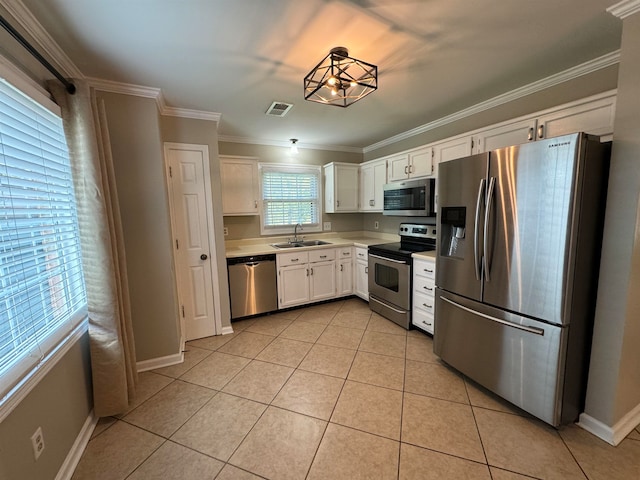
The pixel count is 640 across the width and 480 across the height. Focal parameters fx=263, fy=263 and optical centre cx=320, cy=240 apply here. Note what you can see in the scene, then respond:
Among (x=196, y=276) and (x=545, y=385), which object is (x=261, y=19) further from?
(x=545, y=385)

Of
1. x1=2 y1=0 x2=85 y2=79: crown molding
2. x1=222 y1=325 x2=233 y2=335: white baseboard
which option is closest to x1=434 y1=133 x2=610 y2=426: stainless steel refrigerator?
x1=222 y1=325 x2=233 y2=335: white baseboard

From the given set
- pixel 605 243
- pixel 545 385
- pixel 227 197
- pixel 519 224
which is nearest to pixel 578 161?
pixel 519 224

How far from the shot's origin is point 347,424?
172 cm

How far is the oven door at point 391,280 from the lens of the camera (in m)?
2.95

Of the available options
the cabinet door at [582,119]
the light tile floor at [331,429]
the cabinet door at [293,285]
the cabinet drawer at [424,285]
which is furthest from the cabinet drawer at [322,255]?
the cabinet door at [582,119]

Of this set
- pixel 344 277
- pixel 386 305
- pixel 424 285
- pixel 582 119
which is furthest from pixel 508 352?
pixel 344 277

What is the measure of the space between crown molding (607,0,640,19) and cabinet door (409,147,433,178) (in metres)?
1.59

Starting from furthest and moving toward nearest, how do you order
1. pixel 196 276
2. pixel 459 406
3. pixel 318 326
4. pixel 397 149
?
pixel 397 149 < pixel 318 326 < pixel 196 276 < pixel 459 406

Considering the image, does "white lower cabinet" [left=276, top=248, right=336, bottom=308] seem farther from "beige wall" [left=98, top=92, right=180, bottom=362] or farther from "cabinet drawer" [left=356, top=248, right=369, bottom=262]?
"beige wall" [left=98, top=92, right=180, bottom=362]

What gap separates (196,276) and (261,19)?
2.37m

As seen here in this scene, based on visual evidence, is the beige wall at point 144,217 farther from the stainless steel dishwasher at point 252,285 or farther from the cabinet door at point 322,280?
the cabinet door at point 322,280

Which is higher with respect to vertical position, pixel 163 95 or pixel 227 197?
pixel 163 95

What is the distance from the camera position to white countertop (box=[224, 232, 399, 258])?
3.41m

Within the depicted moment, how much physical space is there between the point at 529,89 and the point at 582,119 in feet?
2.08
